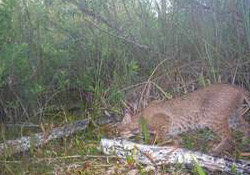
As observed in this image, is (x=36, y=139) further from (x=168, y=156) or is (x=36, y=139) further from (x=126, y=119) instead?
(x=168, y=156)

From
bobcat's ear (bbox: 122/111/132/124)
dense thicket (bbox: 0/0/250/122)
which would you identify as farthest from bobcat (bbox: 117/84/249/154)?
dense thicket (bbox: 0/0/250/122)

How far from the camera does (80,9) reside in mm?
4176

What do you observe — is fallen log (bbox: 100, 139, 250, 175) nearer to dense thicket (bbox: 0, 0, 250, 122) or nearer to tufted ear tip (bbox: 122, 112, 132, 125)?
tufted ear tip (bbox: 122, 112, 132, 125)

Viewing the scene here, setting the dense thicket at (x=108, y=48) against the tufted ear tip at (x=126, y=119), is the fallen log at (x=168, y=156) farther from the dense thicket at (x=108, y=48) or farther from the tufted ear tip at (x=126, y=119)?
the dense thicket at (x=108, y=48)

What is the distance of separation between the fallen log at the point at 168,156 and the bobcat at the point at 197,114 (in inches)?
14.9

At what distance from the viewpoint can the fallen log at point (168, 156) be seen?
107 inches

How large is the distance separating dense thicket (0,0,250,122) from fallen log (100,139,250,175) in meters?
0.93

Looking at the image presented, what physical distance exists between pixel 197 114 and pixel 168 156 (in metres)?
0.78

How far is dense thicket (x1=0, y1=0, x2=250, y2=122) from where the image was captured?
391 centimetres

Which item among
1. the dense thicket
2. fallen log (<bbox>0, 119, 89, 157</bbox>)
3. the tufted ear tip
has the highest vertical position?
the dense thicket

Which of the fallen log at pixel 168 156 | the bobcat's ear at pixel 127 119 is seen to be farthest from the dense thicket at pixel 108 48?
the fallen log at pixel 168 156

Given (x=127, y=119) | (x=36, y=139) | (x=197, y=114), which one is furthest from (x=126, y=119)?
(x=36, y=139)

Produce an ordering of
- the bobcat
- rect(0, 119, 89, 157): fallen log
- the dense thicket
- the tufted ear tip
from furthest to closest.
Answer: the dense thicket < the tufted ear tip < the bobcat < rect(0, 119, 89, 157): fallen log

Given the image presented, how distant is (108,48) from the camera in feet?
14.4
